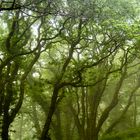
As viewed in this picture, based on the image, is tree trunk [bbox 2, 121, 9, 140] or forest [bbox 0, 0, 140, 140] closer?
forest [bbox 0, 0, 140, 140]

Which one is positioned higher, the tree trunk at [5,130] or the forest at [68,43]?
the forest at [68,43]

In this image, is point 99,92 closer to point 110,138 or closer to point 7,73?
point 110,138

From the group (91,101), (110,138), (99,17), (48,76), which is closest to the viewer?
(99,17)

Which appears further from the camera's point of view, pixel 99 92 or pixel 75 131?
pixel 75 131

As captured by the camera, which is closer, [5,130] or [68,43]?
[5,130]

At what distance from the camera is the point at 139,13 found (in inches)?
760

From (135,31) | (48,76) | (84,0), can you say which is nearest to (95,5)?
(84,0)

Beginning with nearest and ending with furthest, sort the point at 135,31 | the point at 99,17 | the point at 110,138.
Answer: the point at 135,31
the point at 99,17
the point at 110,138

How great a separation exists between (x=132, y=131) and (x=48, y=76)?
11.8 metres

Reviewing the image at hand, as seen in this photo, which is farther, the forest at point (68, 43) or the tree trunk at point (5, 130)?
the tree trunk at point (5, 130)

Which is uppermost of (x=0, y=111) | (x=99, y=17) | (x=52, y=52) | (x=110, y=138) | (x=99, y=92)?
(x=52, y=52)

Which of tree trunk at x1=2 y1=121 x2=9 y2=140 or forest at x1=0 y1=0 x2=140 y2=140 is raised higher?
forest at x1=0 y1=0 x2=140 y2=140

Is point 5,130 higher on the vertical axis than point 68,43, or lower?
lower

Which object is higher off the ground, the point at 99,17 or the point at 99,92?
the point at 99,17
